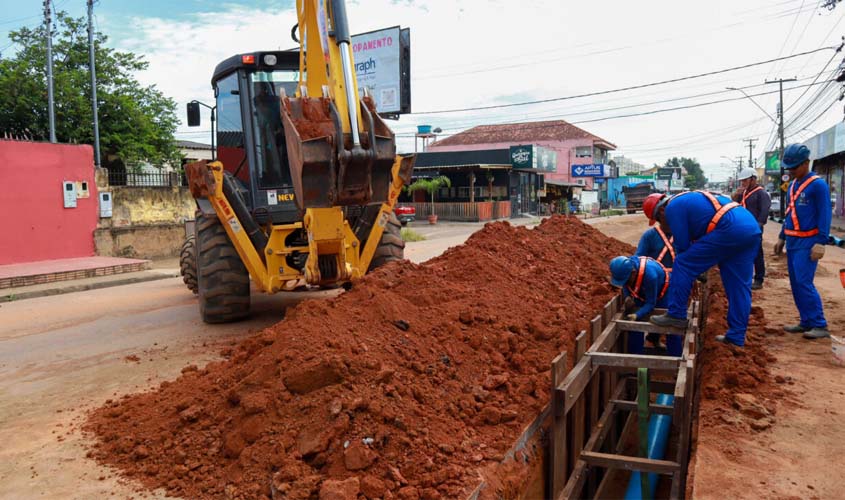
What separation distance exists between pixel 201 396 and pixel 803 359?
4708mm

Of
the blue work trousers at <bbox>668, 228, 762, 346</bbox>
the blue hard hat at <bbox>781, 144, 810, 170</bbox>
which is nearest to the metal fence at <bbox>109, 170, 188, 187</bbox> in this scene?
the blue work trousers at <bbox>668, 228, 762, 346</bbox>

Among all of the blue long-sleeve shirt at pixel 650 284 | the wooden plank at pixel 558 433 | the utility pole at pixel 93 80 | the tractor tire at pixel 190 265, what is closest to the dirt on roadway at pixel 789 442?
the wooden plank at pixel 558 433

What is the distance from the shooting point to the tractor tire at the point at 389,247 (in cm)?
749

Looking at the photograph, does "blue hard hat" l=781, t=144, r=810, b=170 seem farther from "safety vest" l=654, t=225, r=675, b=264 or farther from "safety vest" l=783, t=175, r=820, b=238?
"safety vest" l=654, t=225, r=675, b=264

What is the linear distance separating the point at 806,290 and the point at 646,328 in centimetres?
162

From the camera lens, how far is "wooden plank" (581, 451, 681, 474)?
12.8 feet

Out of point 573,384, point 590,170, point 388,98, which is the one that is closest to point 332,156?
point 573,384

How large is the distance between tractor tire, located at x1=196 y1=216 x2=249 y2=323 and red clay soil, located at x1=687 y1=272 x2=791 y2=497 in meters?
4.83

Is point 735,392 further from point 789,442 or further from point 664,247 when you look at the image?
point 664,247

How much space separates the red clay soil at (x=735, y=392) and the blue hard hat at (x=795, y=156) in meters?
1.66

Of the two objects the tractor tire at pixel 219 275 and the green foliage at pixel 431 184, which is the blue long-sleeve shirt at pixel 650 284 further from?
the green foliage at pixel 431 184

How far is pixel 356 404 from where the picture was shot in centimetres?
340

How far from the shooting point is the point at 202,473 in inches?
131

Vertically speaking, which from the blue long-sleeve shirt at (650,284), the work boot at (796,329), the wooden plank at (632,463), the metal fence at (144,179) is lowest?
the wooden plank at (632,463)
